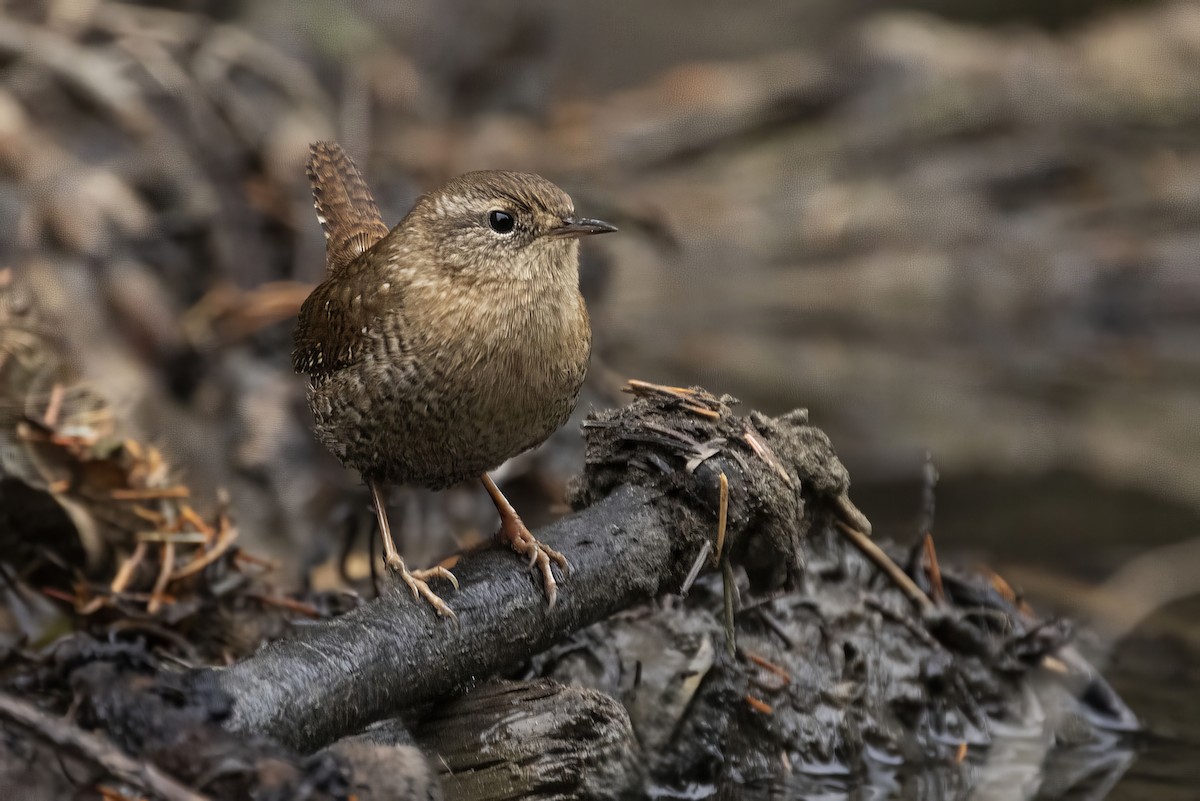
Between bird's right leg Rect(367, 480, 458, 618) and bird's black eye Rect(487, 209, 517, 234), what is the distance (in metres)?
0.66

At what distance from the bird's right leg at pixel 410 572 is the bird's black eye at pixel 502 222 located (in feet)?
2.17

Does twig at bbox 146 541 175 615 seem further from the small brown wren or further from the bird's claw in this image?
the bird's claw

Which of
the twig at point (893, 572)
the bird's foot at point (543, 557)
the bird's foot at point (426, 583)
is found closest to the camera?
the bird's foot at point (426, 583)

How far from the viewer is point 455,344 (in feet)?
9.06

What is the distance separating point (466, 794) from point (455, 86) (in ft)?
31.3

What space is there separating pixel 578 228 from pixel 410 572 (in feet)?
2.87

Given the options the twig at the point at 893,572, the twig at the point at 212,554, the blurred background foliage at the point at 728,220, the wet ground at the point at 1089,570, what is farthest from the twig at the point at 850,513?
the twig at the point at 212,554

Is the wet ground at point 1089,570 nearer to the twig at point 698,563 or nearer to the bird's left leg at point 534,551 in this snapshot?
the twig at point 698,563

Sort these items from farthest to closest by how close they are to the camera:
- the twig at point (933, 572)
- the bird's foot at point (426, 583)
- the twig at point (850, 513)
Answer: the twig at point (933, 572) → the twig at point (850, 513) → the bird's foot at point (426, 583)

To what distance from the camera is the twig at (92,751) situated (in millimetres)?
1830

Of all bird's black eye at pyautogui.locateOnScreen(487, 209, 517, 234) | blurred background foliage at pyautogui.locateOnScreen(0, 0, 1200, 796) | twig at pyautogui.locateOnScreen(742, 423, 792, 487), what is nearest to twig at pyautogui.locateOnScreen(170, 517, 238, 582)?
blurred background foliage at pyautogui.locateOnScreen(0, 0, 1200, 796)

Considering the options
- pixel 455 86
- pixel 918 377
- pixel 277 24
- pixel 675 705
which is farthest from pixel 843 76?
pixel 675 705

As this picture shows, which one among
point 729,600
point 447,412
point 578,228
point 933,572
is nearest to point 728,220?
point 933,572

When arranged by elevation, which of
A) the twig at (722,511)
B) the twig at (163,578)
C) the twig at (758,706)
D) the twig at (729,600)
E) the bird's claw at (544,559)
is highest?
the twig at (722,511)
